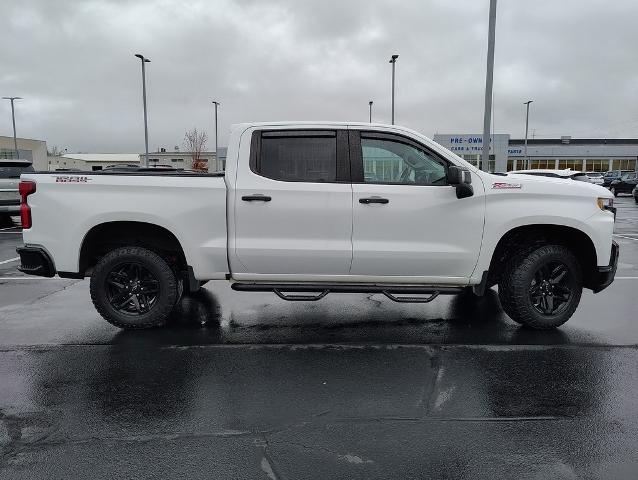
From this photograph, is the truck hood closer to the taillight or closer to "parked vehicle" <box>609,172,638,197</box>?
the taillight

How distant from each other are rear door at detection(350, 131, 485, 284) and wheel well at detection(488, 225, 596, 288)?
45 cm

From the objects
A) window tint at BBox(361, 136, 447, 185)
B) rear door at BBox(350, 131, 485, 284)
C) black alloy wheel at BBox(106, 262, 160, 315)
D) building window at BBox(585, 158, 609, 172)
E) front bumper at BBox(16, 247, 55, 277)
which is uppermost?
building window at BBox(585, 158, 609, 172)

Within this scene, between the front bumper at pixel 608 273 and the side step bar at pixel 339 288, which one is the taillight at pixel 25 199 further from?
the front bumper at pixel 608 273

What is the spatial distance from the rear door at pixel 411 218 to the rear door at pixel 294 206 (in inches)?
5.3

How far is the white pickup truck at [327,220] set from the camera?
5.01 metres

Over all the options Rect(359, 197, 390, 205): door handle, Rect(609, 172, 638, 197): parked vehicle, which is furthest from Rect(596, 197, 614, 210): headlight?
Rect(609, 172, 638, 197): parked vehicle

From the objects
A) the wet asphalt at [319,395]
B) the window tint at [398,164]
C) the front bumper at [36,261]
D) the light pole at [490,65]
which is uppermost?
the light pole at [490,65]

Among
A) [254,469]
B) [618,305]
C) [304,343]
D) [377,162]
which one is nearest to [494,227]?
[377,162]

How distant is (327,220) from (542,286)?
233 centimetres

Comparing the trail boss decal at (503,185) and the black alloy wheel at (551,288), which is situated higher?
the trail boss decal at (503,185)

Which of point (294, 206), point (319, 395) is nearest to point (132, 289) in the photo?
point (294, 206)

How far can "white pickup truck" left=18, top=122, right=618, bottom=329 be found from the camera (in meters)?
5.01

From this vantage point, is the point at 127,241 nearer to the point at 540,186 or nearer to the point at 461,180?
the point at 461,180

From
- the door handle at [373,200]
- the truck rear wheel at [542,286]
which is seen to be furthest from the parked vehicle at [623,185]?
the door handle at [373,200]
